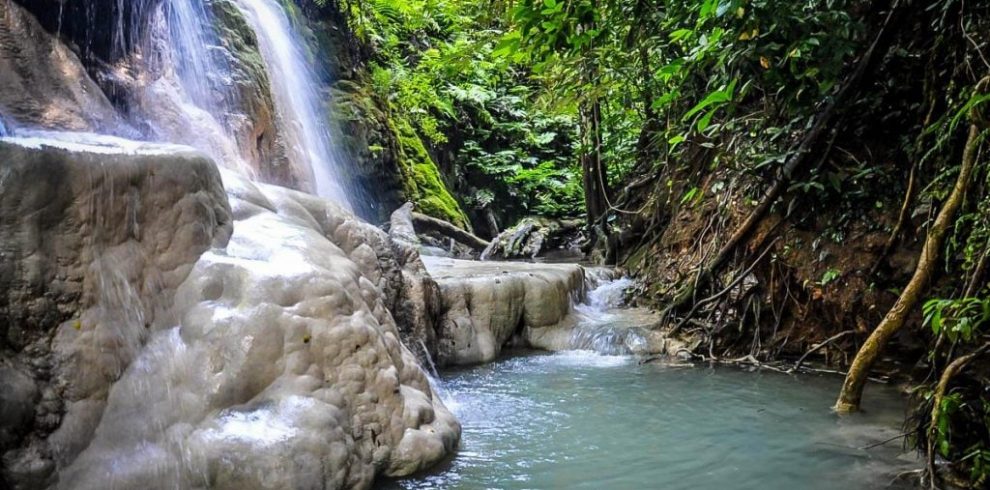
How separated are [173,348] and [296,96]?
747 cm

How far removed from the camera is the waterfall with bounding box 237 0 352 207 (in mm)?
9180

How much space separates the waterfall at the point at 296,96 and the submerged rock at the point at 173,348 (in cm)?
529

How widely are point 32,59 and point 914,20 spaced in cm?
681

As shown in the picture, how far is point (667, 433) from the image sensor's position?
429cm

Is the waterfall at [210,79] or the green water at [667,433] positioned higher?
the waterfall at [210,79]

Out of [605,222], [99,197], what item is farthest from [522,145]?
[99,197]

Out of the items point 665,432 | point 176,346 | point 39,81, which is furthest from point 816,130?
point 39,81

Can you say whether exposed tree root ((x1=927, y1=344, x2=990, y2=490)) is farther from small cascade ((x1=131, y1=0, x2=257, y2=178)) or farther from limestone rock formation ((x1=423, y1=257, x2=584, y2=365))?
small cascade ((x1=131, y1=0, x2=257, y2=178))

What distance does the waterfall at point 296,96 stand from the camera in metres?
9.18

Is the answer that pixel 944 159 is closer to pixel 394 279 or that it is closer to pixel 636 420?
pixel 636 420

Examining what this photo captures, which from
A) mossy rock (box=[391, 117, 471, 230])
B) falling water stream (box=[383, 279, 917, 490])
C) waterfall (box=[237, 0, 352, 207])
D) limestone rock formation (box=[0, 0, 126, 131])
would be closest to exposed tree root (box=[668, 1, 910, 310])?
falling water stream (box=[383, 279, 917, 490])

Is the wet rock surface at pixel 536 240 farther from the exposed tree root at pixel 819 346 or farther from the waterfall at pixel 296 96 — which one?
the exposed tree root at pixel 819 346

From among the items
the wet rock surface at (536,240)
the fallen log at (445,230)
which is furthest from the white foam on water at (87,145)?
the wet rock surface at (536,240)

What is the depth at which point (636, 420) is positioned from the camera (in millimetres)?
4602
